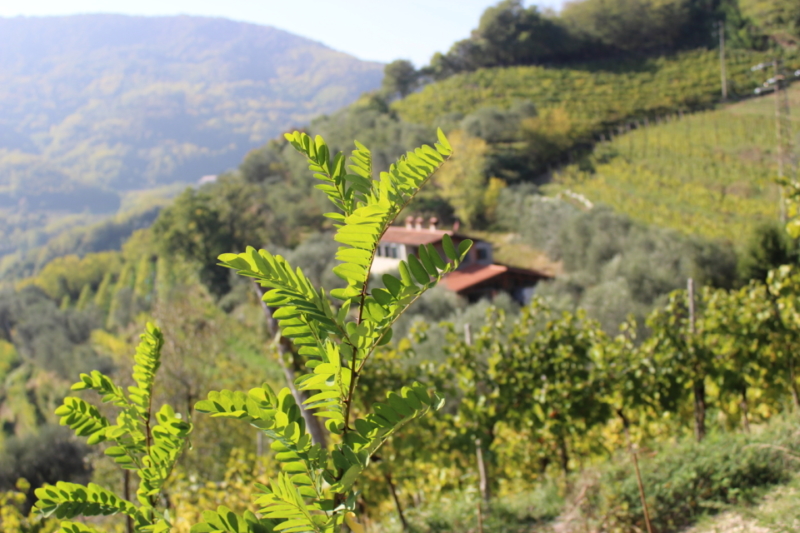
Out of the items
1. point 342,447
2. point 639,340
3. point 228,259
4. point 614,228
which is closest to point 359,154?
point 228,259

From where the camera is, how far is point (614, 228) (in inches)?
753

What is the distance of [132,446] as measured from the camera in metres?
1.40

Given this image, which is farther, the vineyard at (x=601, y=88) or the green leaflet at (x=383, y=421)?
the vineyard at (x=601, y=88)

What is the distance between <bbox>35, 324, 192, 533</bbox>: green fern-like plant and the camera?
122cm

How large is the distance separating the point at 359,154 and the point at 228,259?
31 cm

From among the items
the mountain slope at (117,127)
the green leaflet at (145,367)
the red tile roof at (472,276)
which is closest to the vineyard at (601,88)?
the red tile roof at (472,276)

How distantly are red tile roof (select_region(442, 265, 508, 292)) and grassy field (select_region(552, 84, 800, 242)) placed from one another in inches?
287

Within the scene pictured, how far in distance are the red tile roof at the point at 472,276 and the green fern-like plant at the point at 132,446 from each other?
592 inches

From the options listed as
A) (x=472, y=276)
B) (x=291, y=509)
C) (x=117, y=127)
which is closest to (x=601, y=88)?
(x=472, y=276)

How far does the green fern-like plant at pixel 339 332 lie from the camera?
83 cm

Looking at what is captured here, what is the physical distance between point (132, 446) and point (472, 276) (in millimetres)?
16304

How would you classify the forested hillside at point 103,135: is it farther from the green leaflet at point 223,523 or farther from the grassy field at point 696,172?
the green leaflet at point 223,523

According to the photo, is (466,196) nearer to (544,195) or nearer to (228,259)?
(544,195)

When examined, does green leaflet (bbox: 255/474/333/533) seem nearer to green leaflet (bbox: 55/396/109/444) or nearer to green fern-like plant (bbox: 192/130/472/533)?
green fern-like plant (bbox: 192/130/472/533)
